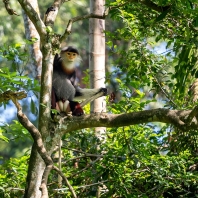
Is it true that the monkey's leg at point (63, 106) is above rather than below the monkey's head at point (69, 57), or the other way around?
below

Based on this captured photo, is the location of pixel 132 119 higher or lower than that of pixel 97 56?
lower

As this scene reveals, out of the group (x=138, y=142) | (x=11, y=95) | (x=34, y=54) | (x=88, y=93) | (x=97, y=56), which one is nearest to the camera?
(x=11, y=95)

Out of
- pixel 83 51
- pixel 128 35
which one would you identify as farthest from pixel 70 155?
pixel 83 51

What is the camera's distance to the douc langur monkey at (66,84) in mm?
6257

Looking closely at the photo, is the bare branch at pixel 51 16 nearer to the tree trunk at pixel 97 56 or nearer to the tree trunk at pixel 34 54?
the tree trunk at pixel 34 54

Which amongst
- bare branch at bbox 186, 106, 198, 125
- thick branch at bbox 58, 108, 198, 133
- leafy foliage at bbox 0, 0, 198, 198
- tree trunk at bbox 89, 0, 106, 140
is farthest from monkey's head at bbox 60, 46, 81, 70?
bare branch at bbox 186, 106, 198, 125

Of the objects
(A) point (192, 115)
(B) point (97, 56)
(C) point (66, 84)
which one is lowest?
(A) point (192, 115)

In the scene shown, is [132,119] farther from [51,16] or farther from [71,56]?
[71,56]

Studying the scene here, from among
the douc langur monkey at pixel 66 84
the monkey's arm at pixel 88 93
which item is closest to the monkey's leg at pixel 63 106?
the douc langur monkey at pixel 66 84

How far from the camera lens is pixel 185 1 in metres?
3.78

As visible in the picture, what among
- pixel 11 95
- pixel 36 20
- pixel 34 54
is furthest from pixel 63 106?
pixel 11 95

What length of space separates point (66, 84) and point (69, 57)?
401 millimetres

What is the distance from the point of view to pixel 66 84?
21.1 feet

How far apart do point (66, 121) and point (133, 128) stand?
1.30 meters
